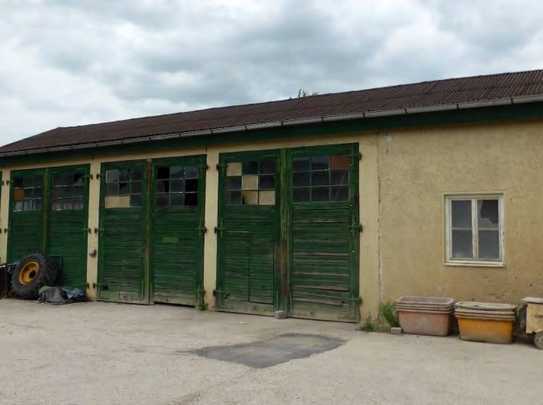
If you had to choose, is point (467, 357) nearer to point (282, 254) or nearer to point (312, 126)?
point (282, 254)

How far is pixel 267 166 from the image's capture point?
9734 millimetres

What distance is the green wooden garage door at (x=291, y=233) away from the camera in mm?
8922

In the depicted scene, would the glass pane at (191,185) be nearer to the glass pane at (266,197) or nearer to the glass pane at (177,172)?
the glass pane at (177,172)

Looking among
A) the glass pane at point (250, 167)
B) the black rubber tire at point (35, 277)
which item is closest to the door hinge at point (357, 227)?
the glass pane at point (250, 167)

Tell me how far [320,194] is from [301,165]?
2.01 ft

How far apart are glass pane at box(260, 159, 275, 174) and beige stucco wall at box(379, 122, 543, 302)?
1.95 metres

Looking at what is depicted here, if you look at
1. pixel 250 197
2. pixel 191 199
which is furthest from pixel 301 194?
pixel 191 199

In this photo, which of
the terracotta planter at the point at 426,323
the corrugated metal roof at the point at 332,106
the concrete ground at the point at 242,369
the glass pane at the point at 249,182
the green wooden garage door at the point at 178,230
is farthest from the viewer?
the green wooden garage door at the point at 178,230

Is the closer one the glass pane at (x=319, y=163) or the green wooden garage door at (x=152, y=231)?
the glass pane at (x=319, y=163)

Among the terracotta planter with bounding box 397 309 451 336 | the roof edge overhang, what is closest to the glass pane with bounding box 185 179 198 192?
the roof edge overhang

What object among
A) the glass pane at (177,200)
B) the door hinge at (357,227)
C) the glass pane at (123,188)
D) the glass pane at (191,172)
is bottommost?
the door hinge at (357,227)

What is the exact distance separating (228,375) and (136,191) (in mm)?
6535

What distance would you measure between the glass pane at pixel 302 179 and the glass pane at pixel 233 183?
1.14 metres

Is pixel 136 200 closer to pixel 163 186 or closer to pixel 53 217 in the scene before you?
pixel 163 186
